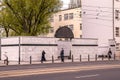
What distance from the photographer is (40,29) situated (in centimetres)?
6588

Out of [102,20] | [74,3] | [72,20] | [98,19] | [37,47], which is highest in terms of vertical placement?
[74,3]

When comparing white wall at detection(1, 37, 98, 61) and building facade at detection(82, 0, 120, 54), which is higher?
building facade at detection(82, 0, 120, 54)

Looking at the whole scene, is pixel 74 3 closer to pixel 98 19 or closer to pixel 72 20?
pixel 72 20

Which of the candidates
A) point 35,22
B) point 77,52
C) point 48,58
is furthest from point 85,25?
point 48,58

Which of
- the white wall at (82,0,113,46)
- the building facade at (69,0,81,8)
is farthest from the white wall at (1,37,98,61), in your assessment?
the building facade at (69,0,81,8)

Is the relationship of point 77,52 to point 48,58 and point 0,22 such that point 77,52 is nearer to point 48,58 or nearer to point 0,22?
point 48,58

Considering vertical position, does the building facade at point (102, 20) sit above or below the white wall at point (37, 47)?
above

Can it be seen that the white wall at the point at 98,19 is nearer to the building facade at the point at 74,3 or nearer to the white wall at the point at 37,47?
the white wall at the point at 37,47

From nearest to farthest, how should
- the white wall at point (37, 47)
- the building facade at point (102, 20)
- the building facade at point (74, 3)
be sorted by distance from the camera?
the white wall at point (37, 47), the building facade at point (102, 20), the building facade at point (74, 3)

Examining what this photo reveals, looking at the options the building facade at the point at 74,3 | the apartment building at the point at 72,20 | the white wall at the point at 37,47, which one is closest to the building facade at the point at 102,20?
the apartment building at the point at 72,20

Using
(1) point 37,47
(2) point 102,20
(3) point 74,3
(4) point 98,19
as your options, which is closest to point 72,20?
(3) point 74,3

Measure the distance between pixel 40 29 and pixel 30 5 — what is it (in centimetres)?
687

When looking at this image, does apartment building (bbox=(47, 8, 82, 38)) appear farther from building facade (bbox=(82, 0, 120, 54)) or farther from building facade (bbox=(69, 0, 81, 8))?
building facade (bbox=(82, 0, 120, 54))

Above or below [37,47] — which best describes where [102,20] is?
above
